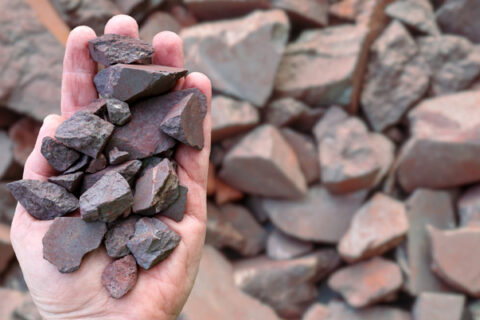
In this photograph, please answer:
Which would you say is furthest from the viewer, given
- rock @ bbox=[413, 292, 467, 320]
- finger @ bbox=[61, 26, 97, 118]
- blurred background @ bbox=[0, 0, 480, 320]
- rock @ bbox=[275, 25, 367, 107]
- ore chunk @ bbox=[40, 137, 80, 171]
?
rock @ bbox=[275, 25, 367, 107]

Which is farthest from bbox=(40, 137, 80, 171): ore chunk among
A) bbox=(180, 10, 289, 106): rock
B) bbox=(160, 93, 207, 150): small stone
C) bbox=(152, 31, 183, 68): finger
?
bbox=(180, 10, 289, 106): rock

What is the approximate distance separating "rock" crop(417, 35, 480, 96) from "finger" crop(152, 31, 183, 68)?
4.75 ft

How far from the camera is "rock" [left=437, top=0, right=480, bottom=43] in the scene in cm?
216

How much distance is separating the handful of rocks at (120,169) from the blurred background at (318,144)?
30.4 inches

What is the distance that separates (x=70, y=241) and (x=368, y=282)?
1.38 m

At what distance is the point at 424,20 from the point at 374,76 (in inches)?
16.2

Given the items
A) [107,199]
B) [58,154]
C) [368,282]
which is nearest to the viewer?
[107,199]

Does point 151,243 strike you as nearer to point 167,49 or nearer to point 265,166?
point 167,49

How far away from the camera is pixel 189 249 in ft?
3.61

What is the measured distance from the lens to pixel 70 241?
3.26 feet

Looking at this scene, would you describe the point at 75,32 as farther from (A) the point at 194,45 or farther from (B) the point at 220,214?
(B) the point at 220,214

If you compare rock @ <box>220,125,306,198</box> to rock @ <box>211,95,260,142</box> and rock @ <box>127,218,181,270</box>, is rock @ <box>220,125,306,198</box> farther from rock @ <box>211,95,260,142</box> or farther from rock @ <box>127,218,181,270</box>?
rock @ <box>127,218,181,270</box>

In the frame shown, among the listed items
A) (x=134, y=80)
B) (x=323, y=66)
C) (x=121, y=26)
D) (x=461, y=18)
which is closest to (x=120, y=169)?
(x=134, y=80)

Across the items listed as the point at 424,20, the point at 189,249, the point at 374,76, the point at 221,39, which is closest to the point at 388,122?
the point at 374,76
